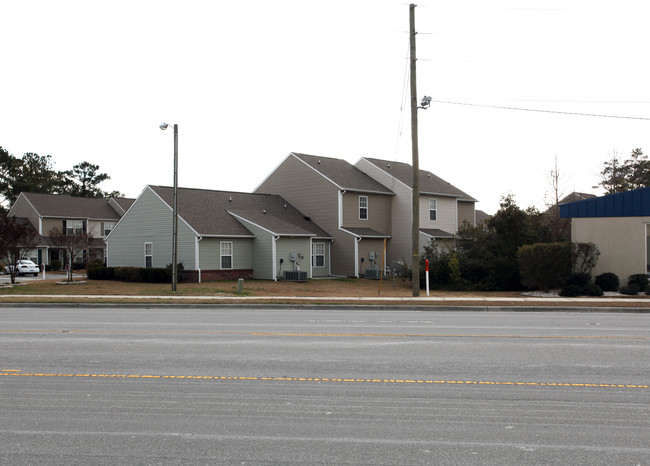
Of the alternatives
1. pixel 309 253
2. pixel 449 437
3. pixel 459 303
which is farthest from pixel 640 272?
pixel 449 437

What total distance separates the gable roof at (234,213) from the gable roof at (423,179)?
24.8ft

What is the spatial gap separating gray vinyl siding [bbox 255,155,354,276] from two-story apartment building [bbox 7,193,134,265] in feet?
75.5

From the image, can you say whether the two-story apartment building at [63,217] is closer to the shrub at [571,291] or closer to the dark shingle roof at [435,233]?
the dark shingle roof at [435,233]

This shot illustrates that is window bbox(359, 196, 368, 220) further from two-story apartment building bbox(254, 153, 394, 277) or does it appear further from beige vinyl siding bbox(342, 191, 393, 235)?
beige vinyl siding bbox(342, 191, 393, 235)

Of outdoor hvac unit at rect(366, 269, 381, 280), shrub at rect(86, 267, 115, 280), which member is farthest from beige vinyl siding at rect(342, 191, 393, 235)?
shrub at rect(86, 267, 115, 280)

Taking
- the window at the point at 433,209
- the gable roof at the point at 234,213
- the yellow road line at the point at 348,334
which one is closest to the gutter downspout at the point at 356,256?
the gable roof at the point at 234,213

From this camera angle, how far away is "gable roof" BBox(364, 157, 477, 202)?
149 feet

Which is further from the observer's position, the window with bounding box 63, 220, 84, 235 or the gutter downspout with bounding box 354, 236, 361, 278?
the window with bounding box 63, 220, 84, 235

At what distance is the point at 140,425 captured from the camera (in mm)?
6359

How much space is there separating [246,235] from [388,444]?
3247 cm

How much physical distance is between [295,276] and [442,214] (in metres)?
15.0

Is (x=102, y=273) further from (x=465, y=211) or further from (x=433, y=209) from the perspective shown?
(x=465, y=211)

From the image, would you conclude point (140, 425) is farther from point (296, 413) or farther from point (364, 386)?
point (364, 386)

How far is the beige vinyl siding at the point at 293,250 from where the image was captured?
37472mm
